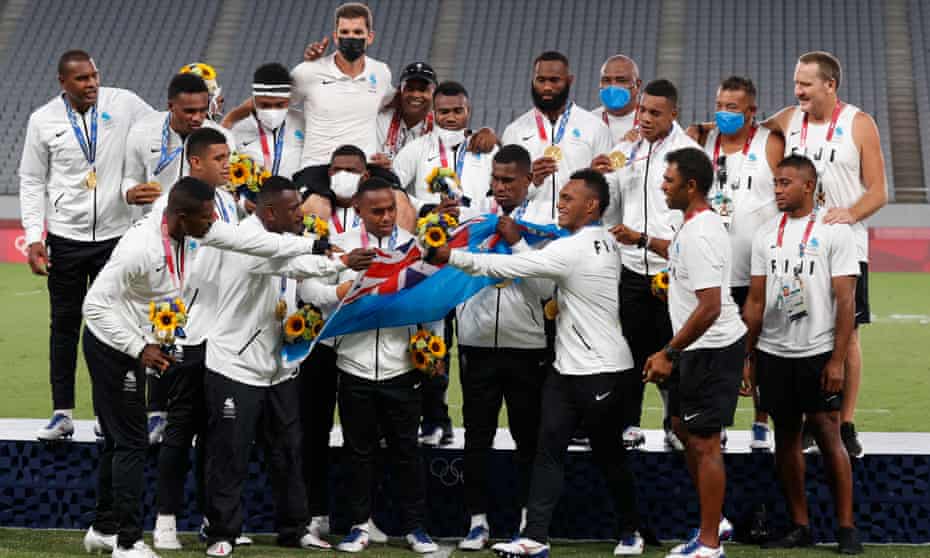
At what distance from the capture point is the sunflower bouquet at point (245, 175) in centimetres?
637

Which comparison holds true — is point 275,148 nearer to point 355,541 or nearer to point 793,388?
point 355,541

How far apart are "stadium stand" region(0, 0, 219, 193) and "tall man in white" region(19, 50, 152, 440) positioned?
2138cm

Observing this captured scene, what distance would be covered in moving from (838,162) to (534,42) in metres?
24.4

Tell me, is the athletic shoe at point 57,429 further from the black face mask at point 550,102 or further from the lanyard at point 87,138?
the black face mask at point 550,102

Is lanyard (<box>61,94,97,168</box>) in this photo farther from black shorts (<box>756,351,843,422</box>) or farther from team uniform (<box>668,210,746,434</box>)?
black shorts (<box>756,351,843,422</box>)

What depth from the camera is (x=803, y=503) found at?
6.14m

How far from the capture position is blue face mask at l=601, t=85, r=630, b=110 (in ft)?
23.2

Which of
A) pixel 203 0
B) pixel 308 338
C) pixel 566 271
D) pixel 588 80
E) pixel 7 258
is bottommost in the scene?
pixel 308 338

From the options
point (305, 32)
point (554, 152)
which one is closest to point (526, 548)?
point (554, 152)

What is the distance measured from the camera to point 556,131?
22.3 ft

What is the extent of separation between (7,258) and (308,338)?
54.3 feet

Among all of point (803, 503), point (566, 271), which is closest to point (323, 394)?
point (566, 271)

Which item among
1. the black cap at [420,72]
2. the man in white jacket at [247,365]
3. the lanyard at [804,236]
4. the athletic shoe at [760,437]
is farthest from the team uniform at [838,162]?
the man in white jacket at [247,365]

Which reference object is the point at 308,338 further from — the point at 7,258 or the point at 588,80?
the point at 588,80
